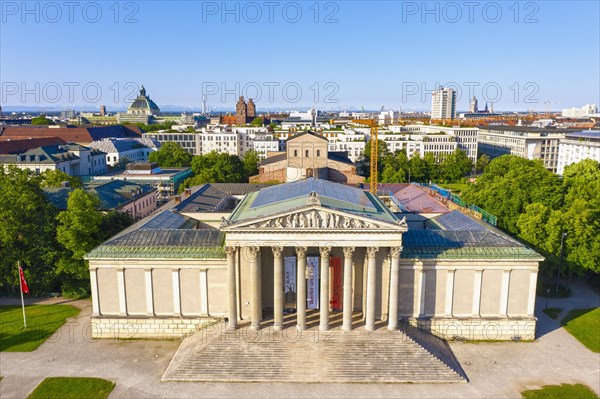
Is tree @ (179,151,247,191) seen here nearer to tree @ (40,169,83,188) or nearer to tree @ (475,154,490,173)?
tree @ (40,169,83,188)

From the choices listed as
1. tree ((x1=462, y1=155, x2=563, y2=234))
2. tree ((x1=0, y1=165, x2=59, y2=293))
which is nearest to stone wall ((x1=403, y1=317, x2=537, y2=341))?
tree ((x1=462, y1=155, x2=563, y2=234))

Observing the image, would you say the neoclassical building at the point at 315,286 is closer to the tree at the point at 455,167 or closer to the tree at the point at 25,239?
the tree at the point at 25,239

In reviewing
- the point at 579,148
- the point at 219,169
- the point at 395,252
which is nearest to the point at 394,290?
the point at 395,252

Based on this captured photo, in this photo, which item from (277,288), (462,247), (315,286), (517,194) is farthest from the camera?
(517,194)

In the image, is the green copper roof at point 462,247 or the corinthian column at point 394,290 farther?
the green copper roof at point 462,247

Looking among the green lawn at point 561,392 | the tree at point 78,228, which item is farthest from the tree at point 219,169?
the green lawn at point 561,392

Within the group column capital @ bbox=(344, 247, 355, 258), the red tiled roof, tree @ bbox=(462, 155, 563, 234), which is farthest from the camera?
the red tiled roof

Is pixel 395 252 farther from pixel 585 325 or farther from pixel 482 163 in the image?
pixel 482 163
